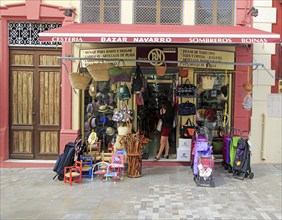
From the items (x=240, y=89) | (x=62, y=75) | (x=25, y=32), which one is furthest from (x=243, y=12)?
(x=25, y=32)

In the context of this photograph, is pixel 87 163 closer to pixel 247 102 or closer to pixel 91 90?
pixel 91 90

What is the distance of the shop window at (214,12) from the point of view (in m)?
8.55

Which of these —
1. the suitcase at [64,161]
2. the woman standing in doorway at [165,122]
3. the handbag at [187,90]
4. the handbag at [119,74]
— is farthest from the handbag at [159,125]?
the suitcase at [64,161]

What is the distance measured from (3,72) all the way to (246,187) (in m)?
6.22

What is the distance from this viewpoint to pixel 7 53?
844 cm

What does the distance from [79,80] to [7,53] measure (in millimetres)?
2290

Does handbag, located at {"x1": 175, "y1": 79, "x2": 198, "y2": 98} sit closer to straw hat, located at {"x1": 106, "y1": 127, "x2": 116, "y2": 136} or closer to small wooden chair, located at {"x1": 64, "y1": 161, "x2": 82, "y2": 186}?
straw hat, located at {"x1": 106, "y1": 127, "x2": 116, "y2": 136}

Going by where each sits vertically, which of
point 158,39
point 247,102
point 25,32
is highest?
point 25,32

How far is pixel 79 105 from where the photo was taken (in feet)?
28.0

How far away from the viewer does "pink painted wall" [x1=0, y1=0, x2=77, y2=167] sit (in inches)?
328

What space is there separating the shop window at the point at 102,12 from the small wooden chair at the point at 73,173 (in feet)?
11.9

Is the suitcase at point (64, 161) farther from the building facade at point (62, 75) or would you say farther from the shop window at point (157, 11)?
Result: the shop window at point (157, 11)

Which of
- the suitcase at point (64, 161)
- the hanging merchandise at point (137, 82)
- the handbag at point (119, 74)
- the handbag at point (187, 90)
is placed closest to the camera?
the suitcase at point (64, 161)

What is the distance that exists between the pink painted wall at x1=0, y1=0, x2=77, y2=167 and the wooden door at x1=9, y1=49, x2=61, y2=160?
17 centimetres
